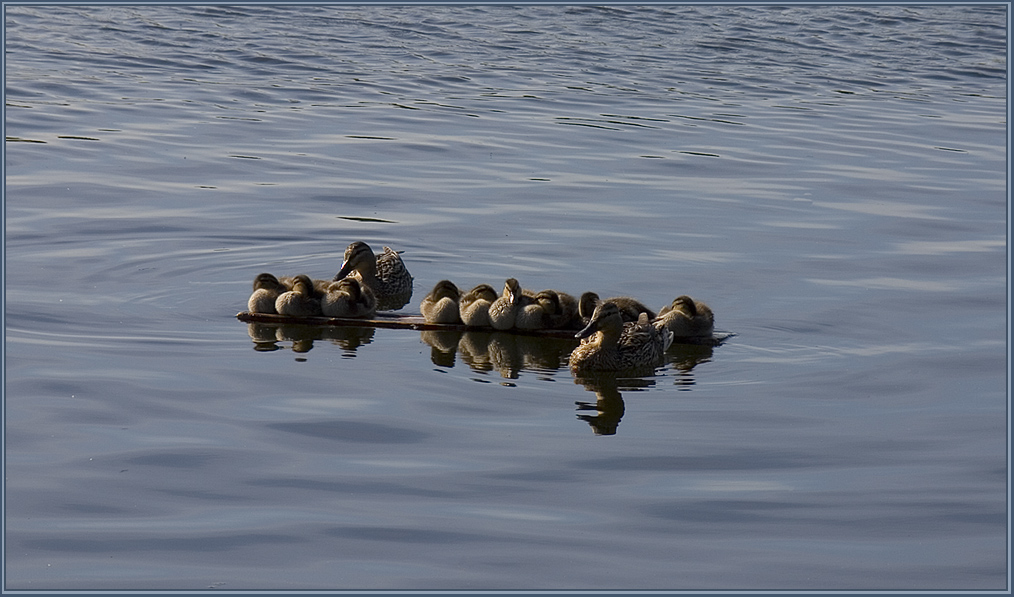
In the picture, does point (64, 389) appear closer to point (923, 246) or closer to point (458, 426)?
point (458, 426)

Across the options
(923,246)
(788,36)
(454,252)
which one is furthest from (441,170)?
(788,36)

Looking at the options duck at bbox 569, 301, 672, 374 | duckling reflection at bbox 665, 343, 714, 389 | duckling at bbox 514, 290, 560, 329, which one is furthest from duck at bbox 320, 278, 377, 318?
duckling reflection at bbox 665, 343, 714, 389

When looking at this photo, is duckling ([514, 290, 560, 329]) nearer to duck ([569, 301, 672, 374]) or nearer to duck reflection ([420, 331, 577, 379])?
duck reflection ([420, 331, 577, 379])

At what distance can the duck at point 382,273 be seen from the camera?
36.1 feet

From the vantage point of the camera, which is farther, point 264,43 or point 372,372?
point 264,43

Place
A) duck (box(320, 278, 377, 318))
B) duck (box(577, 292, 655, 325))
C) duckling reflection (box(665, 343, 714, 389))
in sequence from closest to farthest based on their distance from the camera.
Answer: duckling reflection (box(665, 343, 714, 389)), duck (box(577, 292, 655, 325)), duck (box(320, 278, 377, 318))

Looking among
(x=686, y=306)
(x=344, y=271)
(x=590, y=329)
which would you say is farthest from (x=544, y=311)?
(x=344, y=271)

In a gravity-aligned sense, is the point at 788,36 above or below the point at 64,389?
above

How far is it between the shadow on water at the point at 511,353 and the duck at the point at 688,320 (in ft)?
0.33

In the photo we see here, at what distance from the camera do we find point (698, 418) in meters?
7.93

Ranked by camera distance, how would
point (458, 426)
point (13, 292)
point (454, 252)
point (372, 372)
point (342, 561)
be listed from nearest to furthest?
point (342, 561) → point (458, 426) → point (372, 372) → point (13, 292) → point (454, 252)

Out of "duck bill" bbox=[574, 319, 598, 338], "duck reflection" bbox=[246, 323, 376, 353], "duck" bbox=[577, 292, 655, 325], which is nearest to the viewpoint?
"duck bill" bbox=[574, 319, 598, 338]

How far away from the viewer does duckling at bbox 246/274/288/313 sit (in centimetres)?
992

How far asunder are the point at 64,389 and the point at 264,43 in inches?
723
